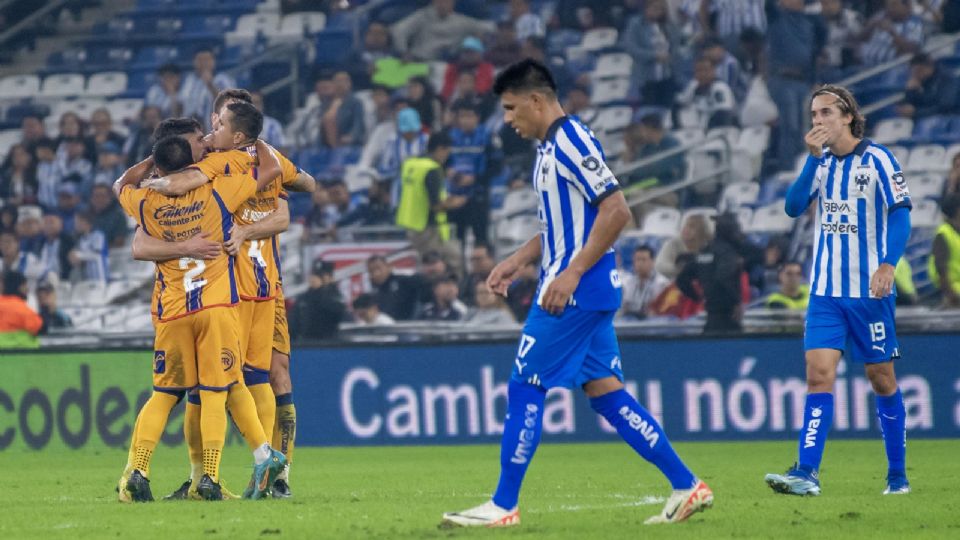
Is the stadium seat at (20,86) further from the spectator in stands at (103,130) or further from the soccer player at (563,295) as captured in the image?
the soccer player at (563,295)

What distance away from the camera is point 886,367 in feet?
28.0

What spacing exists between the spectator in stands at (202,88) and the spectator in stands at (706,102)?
18.8ft

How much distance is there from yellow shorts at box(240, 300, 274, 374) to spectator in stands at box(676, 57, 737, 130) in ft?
31.4

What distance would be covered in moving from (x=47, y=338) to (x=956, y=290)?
9.07 meters

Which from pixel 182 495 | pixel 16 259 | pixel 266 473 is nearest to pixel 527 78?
pixel 266 473

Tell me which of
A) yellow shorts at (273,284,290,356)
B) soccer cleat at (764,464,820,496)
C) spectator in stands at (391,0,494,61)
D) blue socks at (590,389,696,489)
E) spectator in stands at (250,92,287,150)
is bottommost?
soccer cleat at (764,464,820,496)

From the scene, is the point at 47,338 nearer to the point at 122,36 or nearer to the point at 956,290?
the point at 122,36

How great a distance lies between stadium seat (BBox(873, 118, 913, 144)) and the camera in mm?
17219

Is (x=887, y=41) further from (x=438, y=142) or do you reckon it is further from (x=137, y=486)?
(x=137, y=486)

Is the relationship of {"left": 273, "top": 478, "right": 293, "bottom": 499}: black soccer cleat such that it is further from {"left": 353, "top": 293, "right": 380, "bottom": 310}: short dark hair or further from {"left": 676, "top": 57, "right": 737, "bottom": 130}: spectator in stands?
{"left": 676, "top": 57, "right": 737, "bottom": 130}: spectator in stands

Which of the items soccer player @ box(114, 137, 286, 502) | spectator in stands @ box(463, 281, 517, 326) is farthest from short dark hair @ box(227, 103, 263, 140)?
spectator in stands @ box(463, 281, 517, 326)

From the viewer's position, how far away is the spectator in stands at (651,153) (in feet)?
56.3

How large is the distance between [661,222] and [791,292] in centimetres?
221

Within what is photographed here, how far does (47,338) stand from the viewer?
651 inches
